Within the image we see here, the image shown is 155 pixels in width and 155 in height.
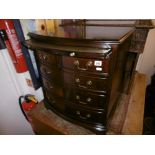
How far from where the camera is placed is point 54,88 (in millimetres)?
1024

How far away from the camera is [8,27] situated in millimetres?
958

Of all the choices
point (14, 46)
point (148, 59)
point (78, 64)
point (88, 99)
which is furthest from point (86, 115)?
point (148, 59)

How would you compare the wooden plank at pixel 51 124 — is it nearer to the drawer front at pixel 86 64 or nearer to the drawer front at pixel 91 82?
the drawer front at pixel 91 82

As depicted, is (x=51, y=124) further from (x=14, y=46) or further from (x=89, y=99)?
(x=14, y=46)

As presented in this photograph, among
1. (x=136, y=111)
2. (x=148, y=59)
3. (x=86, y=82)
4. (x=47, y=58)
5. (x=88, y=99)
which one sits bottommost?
(x=136, y=111)

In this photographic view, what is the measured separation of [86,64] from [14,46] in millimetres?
656

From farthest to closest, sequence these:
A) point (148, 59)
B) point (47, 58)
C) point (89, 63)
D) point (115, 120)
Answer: point (148, 59) < point (115, 120) < point (47, 58) < point (89, 63)

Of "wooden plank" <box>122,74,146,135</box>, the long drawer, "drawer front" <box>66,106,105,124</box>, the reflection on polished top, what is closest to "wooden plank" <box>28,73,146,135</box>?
"wooden plank" <box>122,74,146,135</box>

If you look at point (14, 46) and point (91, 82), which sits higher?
point (14, 46)

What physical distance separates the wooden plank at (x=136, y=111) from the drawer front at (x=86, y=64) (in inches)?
24.9

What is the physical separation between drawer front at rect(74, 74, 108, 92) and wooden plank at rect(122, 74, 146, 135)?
1.66 ft

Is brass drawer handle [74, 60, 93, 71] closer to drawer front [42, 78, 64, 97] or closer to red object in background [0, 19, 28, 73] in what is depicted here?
drawer front [42, 78, 64, 97]

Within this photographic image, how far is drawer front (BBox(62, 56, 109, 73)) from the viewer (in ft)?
2.41
